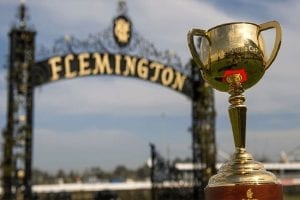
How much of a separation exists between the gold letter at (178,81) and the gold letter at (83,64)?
2140mm

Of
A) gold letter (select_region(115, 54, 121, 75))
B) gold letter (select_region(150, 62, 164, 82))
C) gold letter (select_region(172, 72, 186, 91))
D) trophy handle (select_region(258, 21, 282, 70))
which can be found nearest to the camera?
trophy handle (select_region(258, 21, 282, 70))

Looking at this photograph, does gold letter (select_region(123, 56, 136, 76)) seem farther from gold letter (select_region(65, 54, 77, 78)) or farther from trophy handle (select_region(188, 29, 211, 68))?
trophy handle (select_region(188, 29, 211, 68))

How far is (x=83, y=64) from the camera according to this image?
1198 cm

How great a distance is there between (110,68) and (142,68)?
2.55 feet

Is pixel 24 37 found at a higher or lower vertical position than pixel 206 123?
higher

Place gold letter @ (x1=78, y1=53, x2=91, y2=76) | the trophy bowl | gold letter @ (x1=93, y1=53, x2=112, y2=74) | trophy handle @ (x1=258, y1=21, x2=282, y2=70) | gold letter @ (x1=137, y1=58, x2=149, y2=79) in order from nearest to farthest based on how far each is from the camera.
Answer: the trophy bowl
trophy handle @ (x1=258, y1=21, x2=282, y2=70)
gold letter @ (x1=78, y1=53, x2=91, y2=76)
gold letter @ (x1=93, y1=53, x2=112, y2=74)
gold letter @ (x1=137, y1=58, x2=149, y2=79)

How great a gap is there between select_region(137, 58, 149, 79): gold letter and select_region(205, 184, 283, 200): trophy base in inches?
397

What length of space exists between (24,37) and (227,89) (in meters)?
9.05

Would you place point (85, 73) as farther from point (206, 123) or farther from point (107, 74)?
point (206, 123)

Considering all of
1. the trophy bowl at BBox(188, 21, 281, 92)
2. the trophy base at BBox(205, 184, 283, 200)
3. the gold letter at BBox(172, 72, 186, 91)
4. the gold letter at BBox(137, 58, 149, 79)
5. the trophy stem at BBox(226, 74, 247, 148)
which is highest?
the gold letter at BBox(137, 58, 149, 79)

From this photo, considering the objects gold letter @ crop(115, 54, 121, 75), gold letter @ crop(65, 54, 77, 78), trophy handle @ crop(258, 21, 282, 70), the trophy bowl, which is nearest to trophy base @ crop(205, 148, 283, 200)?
the trophy bowl

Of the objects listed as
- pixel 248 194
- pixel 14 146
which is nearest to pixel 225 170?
pixel 248 194

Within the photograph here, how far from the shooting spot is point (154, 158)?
1266cm

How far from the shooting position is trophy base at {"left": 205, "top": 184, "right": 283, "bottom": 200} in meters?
2.39
